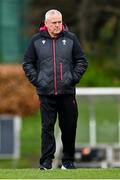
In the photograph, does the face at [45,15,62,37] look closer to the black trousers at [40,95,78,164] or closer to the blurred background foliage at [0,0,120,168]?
the black trousers at [40,95,78,164]

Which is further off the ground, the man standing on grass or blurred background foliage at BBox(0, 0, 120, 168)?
the man standing on grass

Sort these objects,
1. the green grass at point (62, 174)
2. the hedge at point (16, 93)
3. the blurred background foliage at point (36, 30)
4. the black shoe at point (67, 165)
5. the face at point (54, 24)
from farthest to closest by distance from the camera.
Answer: the blurred background foliage at point (36, 30) → the hedge at point (16, 93) → the black shoe at point (67, 165) → the face at point (54, 24) → the green grass at point (62, 174)

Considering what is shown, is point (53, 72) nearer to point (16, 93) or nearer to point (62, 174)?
point (62, 174)

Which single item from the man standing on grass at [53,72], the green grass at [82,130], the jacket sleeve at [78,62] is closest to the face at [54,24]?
the man standing on grass at [53,72]

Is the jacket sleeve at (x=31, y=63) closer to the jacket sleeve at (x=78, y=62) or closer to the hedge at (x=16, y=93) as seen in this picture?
the jacket sleeve at (x=78, y=62)

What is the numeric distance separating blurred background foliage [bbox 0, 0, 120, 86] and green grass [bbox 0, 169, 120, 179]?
730 inches

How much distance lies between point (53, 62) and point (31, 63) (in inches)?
13.7

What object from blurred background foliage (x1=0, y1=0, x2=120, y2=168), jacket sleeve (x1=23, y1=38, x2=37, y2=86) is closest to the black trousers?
jacket sleeve (x1=23, y1=38, x2=37, y2=86)

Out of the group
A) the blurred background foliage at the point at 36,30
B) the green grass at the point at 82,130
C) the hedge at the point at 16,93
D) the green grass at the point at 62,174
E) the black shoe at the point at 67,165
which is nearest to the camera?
the green grass at the point at 62,174

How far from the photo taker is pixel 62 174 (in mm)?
12961

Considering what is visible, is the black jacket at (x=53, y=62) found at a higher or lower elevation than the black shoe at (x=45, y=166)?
higher

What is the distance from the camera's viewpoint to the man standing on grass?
13.9 meters

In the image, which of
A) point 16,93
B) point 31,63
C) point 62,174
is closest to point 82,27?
point 16,93

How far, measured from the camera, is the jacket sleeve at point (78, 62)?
46.0 feet
